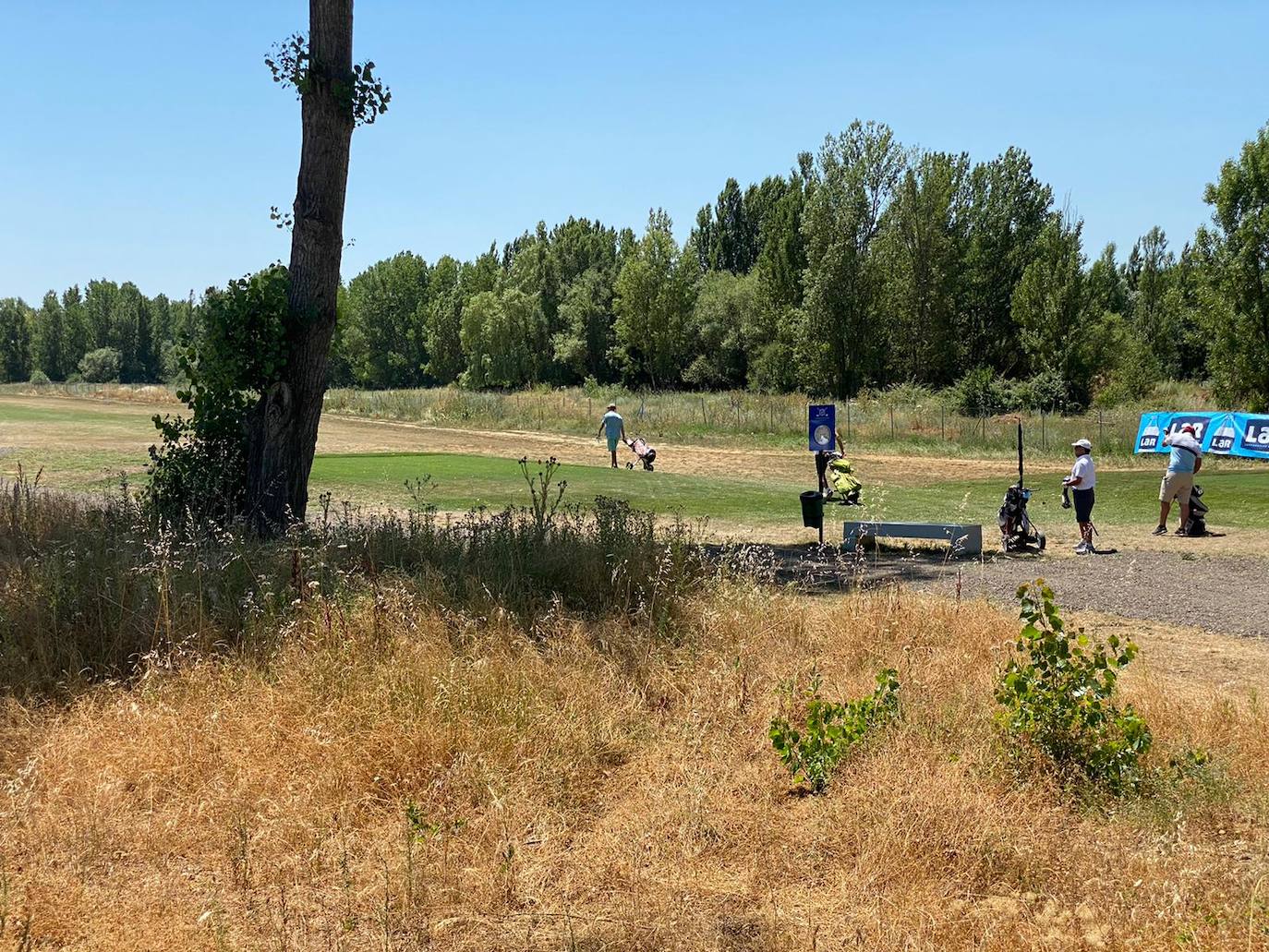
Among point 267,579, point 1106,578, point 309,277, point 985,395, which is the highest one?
point 309,277

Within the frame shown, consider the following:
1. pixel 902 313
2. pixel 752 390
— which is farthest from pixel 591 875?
pixel 752 390

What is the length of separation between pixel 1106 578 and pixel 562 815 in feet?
33.1

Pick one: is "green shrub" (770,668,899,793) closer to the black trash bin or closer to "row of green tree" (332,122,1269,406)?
the black trash bin

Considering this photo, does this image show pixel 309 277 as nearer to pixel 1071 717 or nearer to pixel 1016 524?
pixel 1071 717

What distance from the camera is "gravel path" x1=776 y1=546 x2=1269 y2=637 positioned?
10344 mm

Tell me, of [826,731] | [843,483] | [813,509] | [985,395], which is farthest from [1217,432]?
[826,731]

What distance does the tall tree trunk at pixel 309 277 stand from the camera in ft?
34.6

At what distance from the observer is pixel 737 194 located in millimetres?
88188

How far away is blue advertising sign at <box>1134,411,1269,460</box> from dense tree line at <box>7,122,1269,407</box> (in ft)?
26.9

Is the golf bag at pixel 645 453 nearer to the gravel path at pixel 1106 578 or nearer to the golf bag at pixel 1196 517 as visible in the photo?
the golf bag at pixel 1196 517

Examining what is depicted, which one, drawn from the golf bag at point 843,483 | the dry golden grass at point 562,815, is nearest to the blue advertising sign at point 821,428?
the golf bag at point 843,483

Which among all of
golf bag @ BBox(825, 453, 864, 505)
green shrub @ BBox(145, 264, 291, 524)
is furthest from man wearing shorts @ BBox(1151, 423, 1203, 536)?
green shrub @ BBox(145, 264, 291, 524)

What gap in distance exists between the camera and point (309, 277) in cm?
1072

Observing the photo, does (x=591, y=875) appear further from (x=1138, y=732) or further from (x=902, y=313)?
(x=902, y=313)
